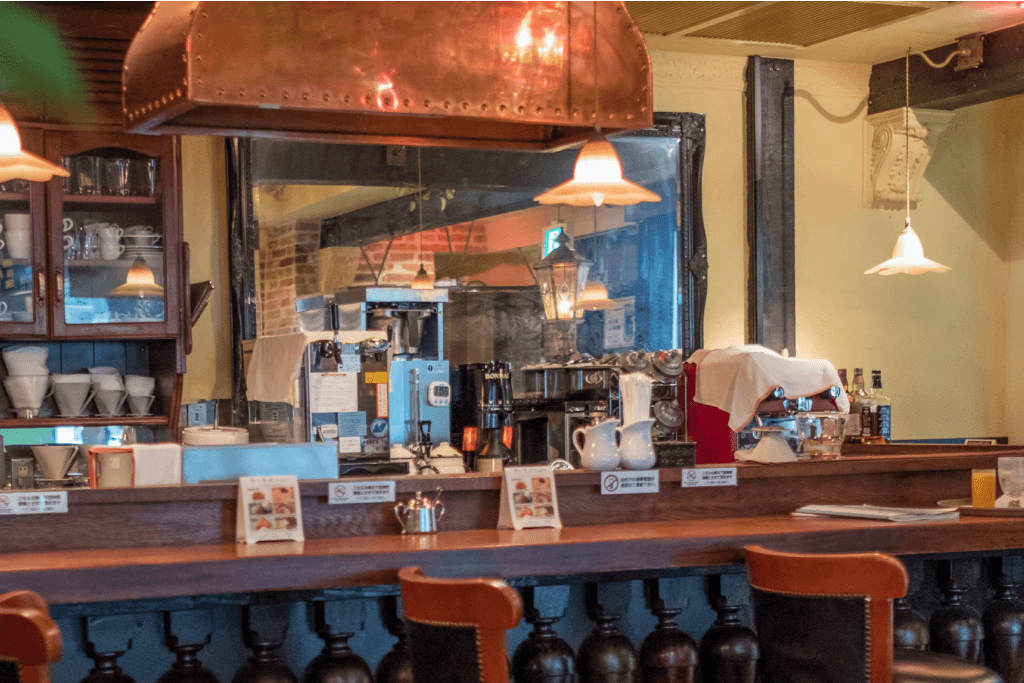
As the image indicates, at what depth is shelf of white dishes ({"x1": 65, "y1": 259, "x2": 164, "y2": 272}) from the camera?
4699 mm

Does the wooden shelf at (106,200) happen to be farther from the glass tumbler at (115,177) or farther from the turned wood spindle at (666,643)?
the turned wood spindle at (666,643)

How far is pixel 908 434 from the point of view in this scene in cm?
655

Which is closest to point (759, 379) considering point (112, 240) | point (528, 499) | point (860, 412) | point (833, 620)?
point (860, 412)

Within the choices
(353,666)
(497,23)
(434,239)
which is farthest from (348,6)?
(434,239)

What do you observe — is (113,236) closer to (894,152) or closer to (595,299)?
(595,299)

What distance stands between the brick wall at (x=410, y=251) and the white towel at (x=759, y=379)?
4.51 feet

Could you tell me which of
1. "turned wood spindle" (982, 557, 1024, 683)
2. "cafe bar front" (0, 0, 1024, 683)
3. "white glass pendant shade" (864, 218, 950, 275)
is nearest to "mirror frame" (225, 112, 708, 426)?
"cafe bar front" (0, 0, 1024, 683)

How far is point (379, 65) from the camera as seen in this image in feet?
8.14

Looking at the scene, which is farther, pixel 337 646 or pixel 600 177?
pixel 600 177

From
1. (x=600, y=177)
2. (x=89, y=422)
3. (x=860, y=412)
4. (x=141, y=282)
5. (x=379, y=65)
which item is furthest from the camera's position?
(x=860, y=412)

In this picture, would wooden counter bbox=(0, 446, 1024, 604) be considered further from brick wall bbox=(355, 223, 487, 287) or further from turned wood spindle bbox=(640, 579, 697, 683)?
brick wall bbox=(355, 223, 487, 287)

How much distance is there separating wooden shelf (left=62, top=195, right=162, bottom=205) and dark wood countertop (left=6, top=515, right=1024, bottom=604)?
2.29 m

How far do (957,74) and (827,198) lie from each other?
3.05 ft

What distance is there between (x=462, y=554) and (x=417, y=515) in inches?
12.3
